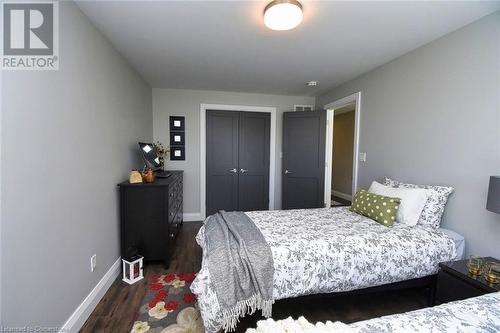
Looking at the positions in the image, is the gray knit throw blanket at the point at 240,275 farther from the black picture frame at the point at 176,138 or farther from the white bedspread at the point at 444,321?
the black picture frame at the point at 176,138

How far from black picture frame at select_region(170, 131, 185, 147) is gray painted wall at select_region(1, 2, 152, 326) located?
1535 millimetres

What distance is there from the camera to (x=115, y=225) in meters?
2.27

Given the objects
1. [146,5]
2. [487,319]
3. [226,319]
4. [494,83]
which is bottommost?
[226,319]

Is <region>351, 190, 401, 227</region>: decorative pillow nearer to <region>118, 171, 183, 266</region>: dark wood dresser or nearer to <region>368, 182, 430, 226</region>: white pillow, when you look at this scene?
<region>368, 182, 430, 226</region>: white pillow

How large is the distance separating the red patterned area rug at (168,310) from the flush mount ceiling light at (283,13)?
2.35 m

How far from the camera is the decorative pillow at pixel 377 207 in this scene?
6.57ft

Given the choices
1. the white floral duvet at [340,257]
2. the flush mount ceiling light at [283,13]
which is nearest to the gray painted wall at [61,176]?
the white floral duvet at [340,257]

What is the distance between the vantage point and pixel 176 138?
390cm

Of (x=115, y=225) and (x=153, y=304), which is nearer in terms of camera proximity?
(x=153, y=304)

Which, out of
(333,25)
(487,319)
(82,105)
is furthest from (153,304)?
(333,25)

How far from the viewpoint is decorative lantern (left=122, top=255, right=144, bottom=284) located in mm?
2178

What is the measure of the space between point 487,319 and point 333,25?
2.11m

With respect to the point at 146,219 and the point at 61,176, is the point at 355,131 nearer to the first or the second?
the point at 146,219

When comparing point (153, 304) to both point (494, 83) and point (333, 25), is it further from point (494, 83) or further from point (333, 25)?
point (494, 83)
